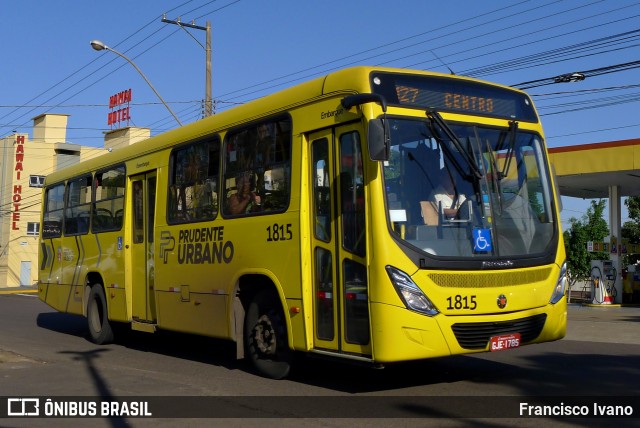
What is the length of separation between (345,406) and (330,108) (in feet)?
10.5

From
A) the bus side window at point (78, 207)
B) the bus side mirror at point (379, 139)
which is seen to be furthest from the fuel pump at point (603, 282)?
the bus side mirror at point (379, 139)

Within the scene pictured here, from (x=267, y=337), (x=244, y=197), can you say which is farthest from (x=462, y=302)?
(x=244, y=197)

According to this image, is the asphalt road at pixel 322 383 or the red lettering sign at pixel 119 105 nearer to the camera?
the asphalt road at pixel 322 383

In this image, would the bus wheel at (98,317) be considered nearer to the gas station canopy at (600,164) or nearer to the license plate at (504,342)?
the license plate at (504,342)

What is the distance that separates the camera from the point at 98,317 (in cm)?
1370

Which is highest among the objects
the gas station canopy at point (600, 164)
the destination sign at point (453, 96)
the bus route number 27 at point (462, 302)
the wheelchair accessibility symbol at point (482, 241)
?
the gas station canopy at point (600, 164)

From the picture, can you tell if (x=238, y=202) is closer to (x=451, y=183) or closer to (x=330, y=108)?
(x=330, y=108)

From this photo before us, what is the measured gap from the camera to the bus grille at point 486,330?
7301mm

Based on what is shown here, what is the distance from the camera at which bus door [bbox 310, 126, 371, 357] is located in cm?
749

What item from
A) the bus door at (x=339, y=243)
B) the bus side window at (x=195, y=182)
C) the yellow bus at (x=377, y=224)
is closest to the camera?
the yellow bus at (x=377, y=224)

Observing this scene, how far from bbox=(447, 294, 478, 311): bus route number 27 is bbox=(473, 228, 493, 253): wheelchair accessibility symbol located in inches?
20.1

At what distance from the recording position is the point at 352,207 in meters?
7.66

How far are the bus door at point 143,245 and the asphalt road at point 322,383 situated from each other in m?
0.85

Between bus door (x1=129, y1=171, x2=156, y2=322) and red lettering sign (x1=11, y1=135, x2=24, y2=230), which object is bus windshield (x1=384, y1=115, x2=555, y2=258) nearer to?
bus door (x1=129, y1=171, x2=156, y2=322)
